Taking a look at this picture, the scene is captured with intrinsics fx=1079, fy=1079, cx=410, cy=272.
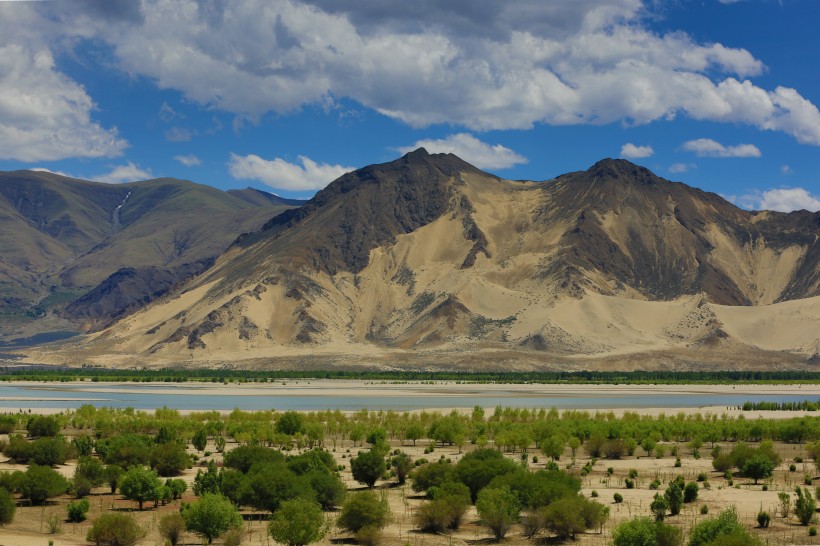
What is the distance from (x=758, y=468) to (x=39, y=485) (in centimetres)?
3354

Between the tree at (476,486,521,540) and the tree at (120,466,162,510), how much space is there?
13.9 m

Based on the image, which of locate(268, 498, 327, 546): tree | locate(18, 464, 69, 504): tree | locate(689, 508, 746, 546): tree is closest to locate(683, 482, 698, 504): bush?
locate(689, 508, 746, 546): tree

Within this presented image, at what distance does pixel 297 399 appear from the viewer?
121125 millimetres

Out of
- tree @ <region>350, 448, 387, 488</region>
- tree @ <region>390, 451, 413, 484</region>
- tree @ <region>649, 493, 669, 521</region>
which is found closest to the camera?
tree @ <region>649, 493, 669, 521</region>

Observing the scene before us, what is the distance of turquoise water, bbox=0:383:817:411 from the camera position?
107750mm

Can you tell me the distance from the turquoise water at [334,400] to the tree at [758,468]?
51830mm

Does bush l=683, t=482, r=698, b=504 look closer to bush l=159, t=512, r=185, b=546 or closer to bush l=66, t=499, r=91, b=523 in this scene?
bush l=159, t=512, r=185, b=546

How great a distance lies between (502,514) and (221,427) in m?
39.8

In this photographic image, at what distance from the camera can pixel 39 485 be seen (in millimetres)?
45125

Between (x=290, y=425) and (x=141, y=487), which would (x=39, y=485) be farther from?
(x=290, y=425)

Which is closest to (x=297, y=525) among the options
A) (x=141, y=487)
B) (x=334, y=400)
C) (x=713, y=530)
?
(x=141, y=487)

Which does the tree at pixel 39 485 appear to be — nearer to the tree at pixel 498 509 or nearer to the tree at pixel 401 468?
the tree at pixel 401 468

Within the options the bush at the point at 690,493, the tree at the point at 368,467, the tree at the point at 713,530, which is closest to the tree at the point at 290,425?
the tree at the point at 368,467

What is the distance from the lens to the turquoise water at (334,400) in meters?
108
